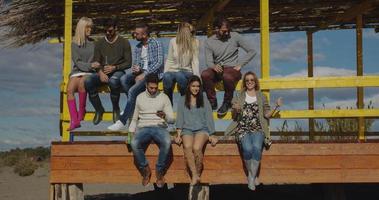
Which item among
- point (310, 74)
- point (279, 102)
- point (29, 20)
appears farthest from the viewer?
point (310, 74)

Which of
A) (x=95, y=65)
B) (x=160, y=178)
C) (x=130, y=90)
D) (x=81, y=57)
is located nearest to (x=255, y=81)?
(x=130, y=90)

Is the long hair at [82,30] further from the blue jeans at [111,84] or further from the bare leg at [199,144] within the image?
the bare leg at [199,144]

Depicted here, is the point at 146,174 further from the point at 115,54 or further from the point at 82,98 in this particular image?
the point at 115,54

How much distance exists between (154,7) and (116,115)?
343cm

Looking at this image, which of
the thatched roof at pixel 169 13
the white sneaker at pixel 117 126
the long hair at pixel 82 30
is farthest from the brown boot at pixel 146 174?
the thatched roof at pixel 169 13

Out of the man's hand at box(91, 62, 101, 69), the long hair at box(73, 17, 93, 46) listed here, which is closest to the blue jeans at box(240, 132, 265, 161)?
the man's hand at box(91, 62, 101, 69)

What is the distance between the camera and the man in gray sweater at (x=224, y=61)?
27.0ft

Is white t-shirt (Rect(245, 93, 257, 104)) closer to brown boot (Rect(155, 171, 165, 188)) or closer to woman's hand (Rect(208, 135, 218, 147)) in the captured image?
woman's hand (Rect(208, 135, 218, 147))

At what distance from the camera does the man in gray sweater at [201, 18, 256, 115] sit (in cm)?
822

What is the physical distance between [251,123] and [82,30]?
2.79 meters

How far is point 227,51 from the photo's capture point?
8.34 meters

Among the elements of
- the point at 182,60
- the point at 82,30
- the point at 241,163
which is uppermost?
the point at 82,30

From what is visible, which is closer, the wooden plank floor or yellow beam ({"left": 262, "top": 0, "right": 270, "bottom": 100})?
the wooden plank floor

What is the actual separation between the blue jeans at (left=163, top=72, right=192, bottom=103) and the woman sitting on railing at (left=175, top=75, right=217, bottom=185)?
0.92ft
